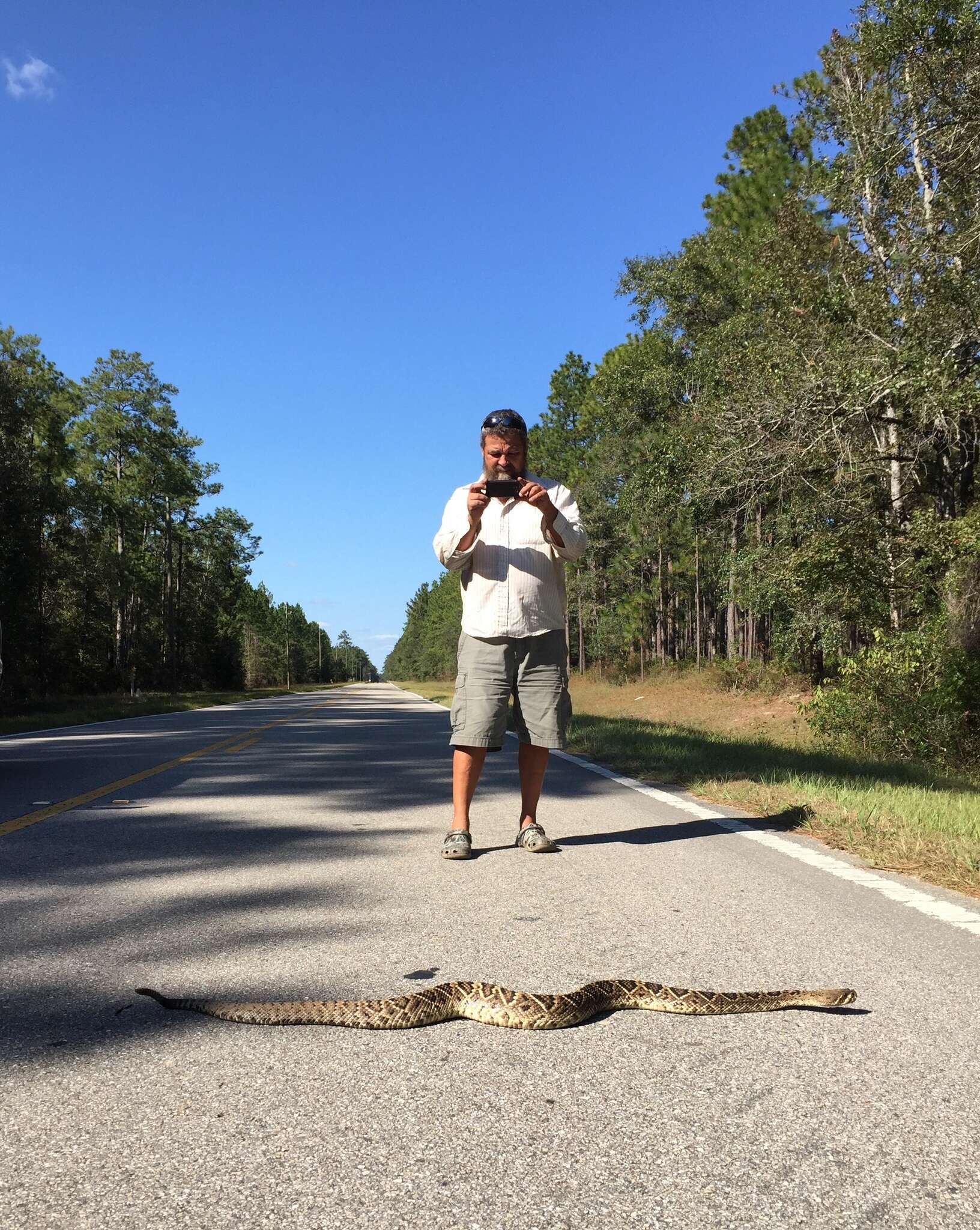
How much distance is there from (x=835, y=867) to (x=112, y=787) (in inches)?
235

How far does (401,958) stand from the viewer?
11.0ft

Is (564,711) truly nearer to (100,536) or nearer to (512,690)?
(512,690)

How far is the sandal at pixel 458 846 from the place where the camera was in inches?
200

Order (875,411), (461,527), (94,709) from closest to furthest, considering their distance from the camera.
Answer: (461,527) → (875,411) → (94,709)

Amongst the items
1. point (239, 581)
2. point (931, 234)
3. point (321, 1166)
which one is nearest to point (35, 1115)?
point (321, 1166)

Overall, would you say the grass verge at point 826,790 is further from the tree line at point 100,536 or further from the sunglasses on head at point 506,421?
the tree line at point 100,536

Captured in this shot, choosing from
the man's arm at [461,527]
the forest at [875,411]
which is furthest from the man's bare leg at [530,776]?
the forest at [875,411]

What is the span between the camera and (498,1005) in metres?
2.87

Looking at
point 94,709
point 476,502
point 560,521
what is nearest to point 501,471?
point 476,502

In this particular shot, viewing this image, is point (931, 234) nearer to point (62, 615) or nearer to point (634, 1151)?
point (634, 1151)

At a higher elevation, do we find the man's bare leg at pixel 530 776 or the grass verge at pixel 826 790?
the man's bare leg at pixel 530 776

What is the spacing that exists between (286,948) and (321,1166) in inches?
62.9

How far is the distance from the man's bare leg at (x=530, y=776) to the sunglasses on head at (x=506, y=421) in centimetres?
177

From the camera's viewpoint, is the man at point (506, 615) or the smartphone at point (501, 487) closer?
the smartphone at point (501, 487)
